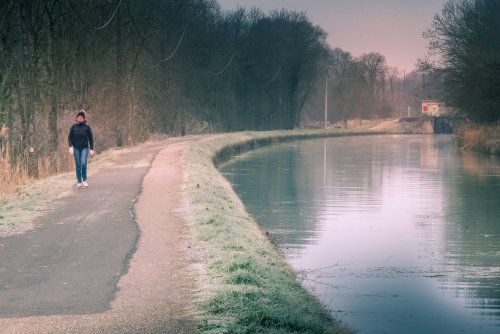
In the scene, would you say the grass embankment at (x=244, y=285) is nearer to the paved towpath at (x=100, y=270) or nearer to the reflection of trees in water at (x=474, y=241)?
the paved towpath at (x=100, y=270)

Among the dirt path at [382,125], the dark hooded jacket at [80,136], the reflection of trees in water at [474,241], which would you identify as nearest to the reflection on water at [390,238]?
the reflection of trees in water at [474,241]

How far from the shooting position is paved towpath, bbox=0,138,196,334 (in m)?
8.41

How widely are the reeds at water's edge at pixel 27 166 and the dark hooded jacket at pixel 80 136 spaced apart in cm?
195

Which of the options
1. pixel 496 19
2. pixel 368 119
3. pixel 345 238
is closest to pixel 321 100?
pixel 368 119

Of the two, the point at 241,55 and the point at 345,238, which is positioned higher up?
the point at 241,55

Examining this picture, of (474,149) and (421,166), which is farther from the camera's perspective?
(474,149)

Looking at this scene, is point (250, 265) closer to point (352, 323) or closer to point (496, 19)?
point (352, 323)

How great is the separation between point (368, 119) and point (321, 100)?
401 inches

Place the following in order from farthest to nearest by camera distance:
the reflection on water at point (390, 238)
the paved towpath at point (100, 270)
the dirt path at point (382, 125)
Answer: the dirt path at point (382, 125)
the reflection on water at point (390, 238)
the paved towpath at point (100, 270)

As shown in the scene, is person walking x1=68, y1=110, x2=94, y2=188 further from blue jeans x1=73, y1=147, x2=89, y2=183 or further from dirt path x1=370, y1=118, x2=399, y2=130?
dirt path x1=370, y1=118, x2=399, y2=130

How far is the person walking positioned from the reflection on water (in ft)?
15.8

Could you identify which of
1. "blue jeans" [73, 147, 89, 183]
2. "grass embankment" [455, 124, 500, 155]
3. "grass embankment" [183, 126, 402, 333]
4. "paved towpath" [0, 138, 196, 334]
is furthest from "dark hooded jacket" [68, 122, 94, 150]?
"grass embankment" [455, 124, 500, 155]

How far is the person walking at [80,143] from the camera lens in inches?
853

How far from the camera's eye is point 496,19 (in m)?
45.7
